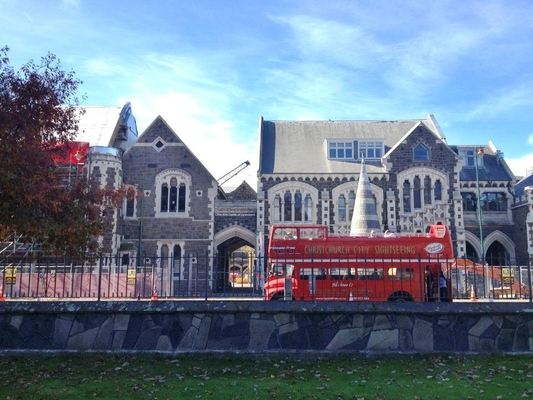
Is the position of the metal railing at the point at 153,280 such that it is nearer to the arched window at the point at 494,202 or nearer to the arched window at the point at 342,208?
the arched window at the point at 342,208

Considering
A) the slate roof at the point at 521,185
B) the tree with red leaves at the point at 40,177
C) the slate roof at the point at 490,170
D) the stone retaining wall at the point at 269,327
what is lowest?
the stone retaining wall at the point at 269,327

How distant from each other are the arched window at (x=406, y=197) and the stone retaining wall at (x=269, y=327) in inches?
945

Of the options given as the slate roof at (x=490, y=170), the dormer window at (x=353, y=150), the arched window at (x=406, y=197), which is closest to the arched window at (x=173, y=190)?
the dormer window at (x=353, y=150)

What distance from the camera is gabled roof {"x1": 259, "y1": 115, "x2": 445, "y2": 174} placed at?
112 feet

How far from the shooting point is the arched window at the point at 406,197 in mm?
33000

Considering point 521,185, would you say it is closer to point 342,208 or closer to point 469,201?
point 469,201

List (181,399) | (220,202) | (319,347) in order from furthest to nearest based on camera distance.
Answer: (220,202)
(319,347)
(181,399)

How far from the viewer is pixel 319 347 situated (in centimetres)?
920

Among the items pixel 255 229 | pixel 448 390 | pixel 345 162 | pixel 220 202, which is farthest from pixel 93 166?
pixel 448 390

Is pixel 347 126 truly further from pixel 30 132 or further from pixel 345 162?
pixel 30 132

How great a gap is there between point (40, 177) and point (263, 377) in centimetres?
520

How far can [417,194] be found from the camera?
33125mm

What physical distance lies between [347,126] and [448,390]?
3149 cm

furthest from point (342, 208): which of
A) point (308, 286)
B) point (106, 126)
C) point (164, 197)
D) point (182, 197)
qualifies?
point (106, 126)
